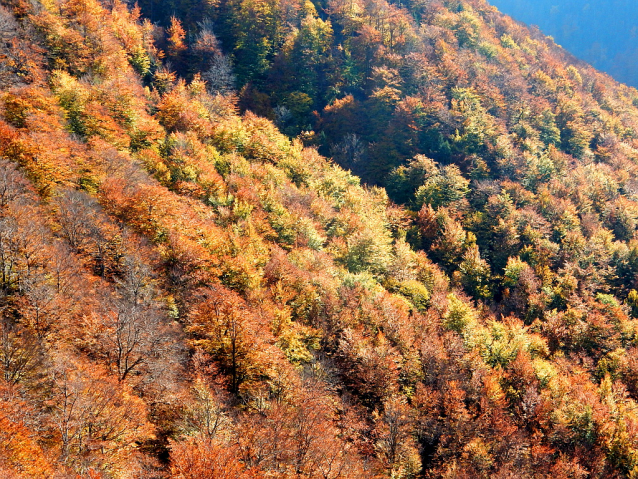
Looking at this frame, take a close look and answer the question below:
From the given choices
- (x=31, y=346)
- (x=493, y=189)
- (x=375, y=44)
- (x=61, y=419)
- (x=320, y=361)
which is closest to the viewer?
(x=61, y=419)

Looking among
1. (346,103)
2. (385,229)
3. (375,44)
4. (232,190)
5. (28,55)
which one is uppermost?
(375,44)

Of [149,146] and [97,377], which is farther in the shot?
[149,146]

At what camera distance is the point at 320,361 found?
41531 mm

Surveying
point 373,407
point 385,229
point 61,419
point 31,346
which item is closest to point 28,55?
point 31,346

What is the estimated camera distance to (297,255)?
52.8 metres

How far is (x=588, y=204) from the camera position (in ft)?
274

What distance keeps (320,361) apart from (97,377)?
856 inches

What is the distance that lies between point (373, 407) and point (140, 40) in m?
88.3

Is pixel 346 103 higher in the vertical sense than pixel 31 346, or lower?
higher

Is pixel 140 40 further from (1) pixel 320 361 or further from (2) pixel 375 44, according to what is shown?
(1) pixel 320 361

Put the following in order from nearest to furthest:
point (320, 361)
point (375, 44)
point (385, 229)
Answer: point (320, 361) → point (385, 229) → point (375, 44)

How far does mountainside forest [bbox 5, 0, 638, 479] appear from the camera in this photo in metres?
29.1

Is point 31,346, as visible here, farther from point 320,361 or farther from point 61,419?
point 320,361

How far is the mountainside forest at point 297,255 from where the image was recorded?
29.1 m
